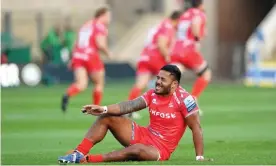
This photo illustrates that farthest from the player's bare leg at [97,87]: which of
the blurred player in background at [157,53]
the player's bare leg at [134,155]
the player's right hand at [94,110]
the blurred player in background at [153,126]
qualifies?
the player's right hand at [94,110]

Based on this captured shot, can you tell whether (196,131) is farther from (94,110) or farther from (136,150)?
(94,110)

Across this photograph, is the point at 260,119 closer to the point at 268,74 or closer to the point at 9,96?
the point at 9,96

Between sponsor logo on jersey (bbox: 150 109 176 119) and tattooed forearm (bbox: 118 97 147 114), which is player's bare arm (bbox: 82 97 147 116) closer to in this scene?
tattooed forearm (bbox: 118 97 147 114)

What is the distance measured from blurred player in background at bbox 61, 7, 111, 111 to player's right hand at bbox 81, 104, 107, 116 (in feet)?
37.0

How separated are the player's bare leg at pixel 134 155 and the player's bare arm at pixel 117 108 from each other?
44cm

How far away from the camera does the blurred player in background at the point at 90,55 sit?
24.5 m

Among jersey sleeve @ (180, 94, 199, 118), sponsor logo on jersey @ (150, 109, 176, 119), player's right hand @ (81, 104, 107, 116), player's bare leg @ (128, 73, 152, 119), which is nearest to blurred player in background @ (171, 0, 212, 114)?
player's bare leg @ (128, 73, 152, 119)

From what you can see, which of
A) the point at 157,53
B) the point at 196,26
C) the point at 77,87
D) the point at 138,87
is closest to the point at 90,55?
the point at 77,87

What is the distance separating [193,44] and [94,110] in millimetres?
11541

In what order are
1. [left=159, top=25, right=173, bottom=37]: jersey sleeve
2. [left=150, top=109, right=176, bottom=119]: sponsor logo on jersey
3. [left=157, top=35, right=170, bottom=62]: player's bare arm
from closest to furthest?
[left=150, top=109, right=176, bottom=119]: sponsor logo on jersey → [left=157, top=35, right=170, bottom=62]: player's bare arm → [left=159, top=25, right=173, bottom=37]: jersey sleeve

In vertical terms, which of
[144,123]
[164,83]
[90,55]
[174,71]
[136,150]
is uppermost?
[90,55]

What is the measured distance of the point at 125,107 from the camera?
1328 centimetres

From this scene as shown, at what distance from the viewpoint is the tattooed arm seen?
13188 millimetres

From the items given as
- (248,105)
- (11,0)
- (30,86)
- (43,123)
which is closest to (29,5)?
(11,0)
